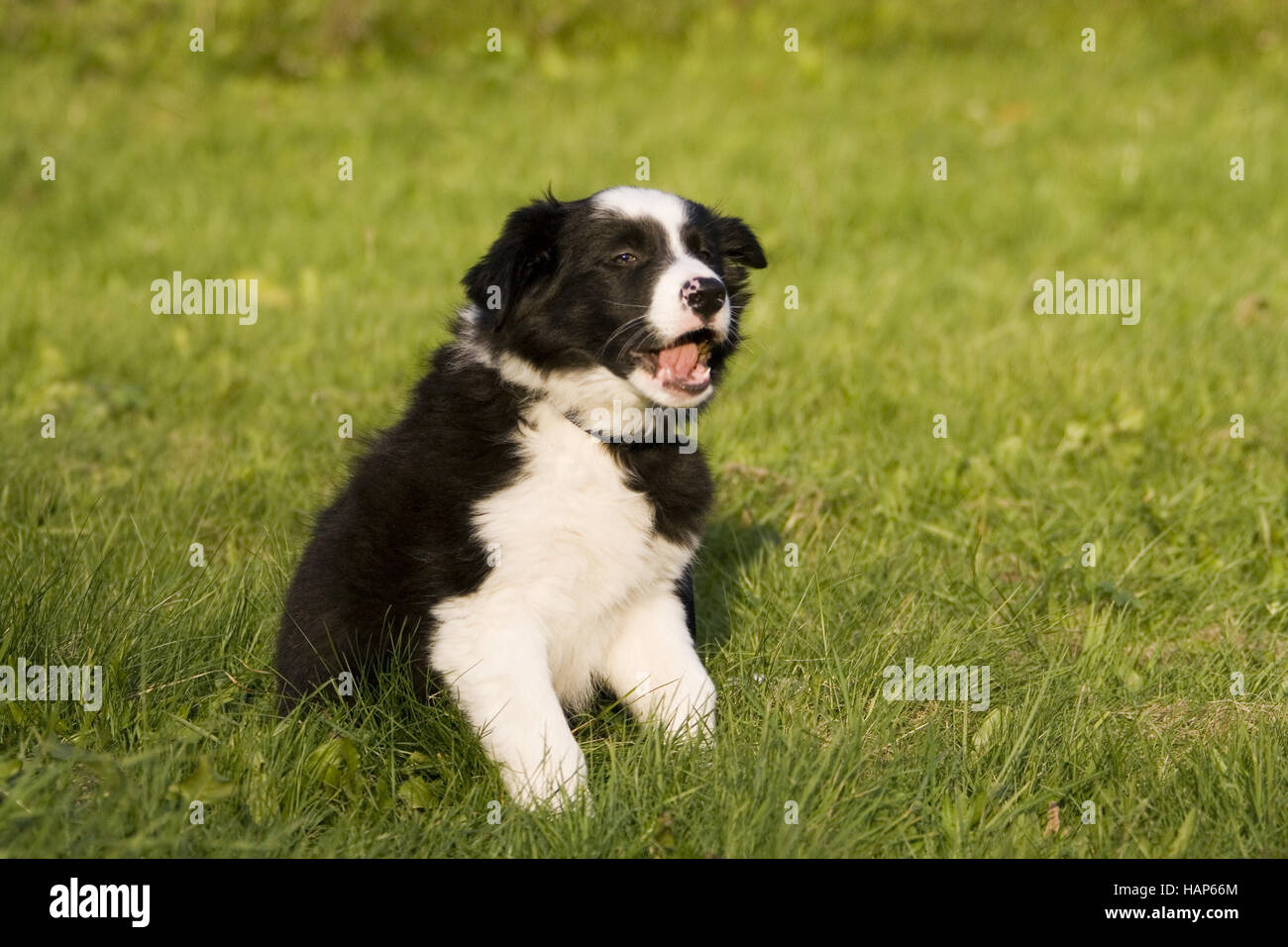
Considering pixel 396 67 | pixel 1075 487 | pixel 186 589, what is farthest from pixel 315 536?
pixel 396 67

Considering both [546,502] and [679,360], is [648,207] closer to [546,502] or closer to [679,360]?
[679,360]

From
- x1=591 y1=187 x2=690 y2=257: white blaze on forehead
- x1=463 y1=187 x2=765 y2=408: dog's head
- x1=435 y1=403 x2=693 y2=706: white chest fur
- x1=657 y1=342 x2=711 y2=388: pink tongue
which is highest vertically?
x1=591 y1=187 x2=690 y2=257: white blaze on forehead

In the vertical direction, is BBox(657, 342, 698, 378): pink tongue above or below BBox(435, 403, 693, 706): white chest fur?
above

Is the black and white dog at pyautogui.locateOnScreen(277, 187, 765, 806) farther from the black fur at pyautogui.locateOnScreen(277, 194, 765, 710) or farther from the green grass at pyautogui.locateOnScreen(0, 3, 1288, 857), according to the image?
the green grass at pyautogui.locateOnScreen(0, 3, 1288, 857)

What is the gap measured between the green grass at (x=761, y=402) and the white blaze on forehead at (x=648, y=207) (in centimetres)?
105

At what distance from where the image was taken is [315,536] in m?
3.45

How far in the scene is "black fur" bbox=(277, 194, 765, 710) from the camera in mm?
3133

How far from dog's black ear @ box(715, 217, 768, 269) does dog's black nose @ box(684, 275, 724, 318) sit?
508 mm

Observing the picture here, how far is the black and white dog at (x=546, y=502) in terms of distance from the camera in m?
3.07

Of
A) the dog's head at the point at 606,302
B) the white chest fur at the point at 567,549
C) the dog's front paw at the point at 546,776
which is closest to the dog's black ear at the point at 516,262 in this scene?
the dog's head at the point at 606,302

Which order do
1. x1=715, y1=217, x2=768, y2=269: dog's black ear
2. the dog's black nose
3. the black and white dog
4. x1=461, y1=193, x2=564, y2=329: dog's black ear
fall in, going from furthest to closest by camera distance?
1. x1=715, y1=217, x2=768, y2=269: dog's black ear
2. x1=461, y1=193, x2=564, y2=329: dog's black ear
3. the dog's black nose
4. the black and white dog

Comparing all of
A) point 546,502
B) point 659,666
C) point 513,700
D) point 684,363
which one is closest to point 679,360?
point 684,363

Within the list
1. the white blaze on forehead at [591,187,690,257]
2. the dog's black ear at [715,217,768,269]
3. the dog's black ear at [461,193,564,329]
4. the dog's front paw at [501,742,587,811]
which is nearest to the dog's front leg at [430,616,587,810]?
the dog's front paw at [501,742,587,811]

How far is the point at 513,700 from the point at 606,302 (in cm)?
93
